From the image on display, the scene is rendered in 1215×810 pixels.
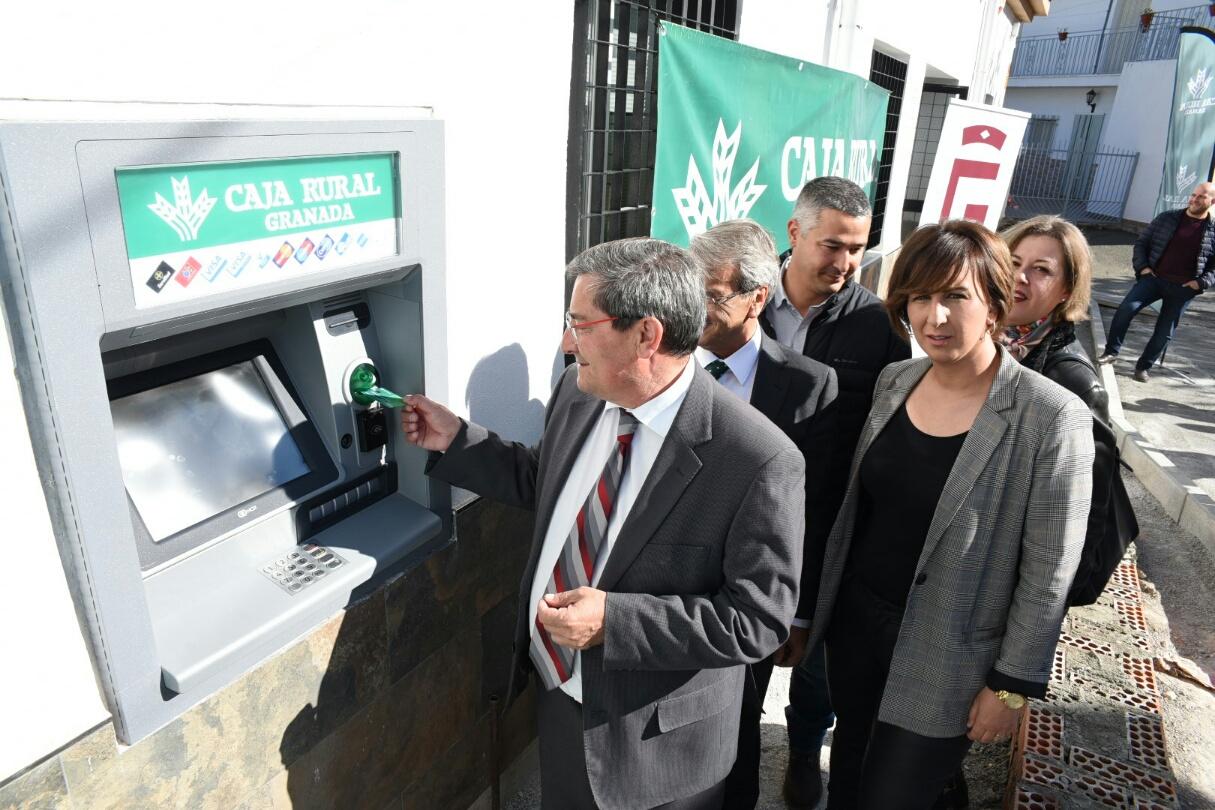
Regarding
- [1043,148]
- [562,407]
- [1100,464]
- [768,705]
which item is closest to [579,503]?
[562,407]

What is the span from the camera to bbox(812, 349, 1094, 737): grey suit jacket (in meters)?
1.76

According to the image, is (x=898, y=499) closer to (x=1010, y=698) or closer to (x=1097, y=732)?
(x=1010, y=698)

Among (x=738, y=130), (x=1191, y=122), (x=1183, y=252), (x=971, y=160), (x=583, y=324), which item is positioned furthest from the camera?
(x=1191, y=122)

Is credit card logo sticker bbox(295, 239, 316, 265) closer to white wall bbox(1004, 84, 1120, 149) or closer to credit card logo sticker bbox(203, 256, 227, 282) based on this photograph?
credit card logo sticker bbox(203, 256, 227, 282)

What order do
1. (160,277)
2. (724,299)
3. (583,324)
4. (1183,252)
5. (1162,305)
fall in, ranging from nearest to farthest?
(160,277) → (583,324) → (724,299) → (1183,252) → (1162,305)

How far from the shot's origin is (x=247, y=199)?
1.40 metres

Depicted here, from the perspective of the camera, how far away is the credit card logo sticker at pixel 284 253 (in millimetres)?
1467

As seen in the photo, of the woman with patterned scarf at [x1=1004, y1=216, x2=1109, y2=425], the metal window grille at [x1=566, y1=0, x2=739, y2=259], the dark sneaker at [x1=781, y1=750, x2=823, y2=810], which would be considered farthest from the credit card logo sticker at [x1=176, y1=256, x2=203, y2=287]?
the dark sneaker at [x1=781, y1=750, x2=823, y2=810]

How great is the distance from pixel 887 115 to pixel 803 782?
233 inches

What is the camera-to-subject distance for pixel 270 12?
4.73 feet

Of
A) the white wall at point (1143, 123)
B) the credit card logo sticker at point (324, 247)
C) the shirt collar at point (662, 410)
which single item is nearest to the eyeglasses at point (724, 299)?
the shirt collar at point (662, 410)

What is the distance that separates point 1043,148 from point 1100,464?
24.2m

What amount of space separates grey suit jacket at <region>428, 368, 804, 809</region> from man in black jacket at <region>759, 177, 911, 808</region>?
733 millimetres

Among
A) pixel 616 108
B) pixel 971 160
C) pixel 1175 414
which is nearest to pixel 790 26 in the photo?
pixel 971 160
